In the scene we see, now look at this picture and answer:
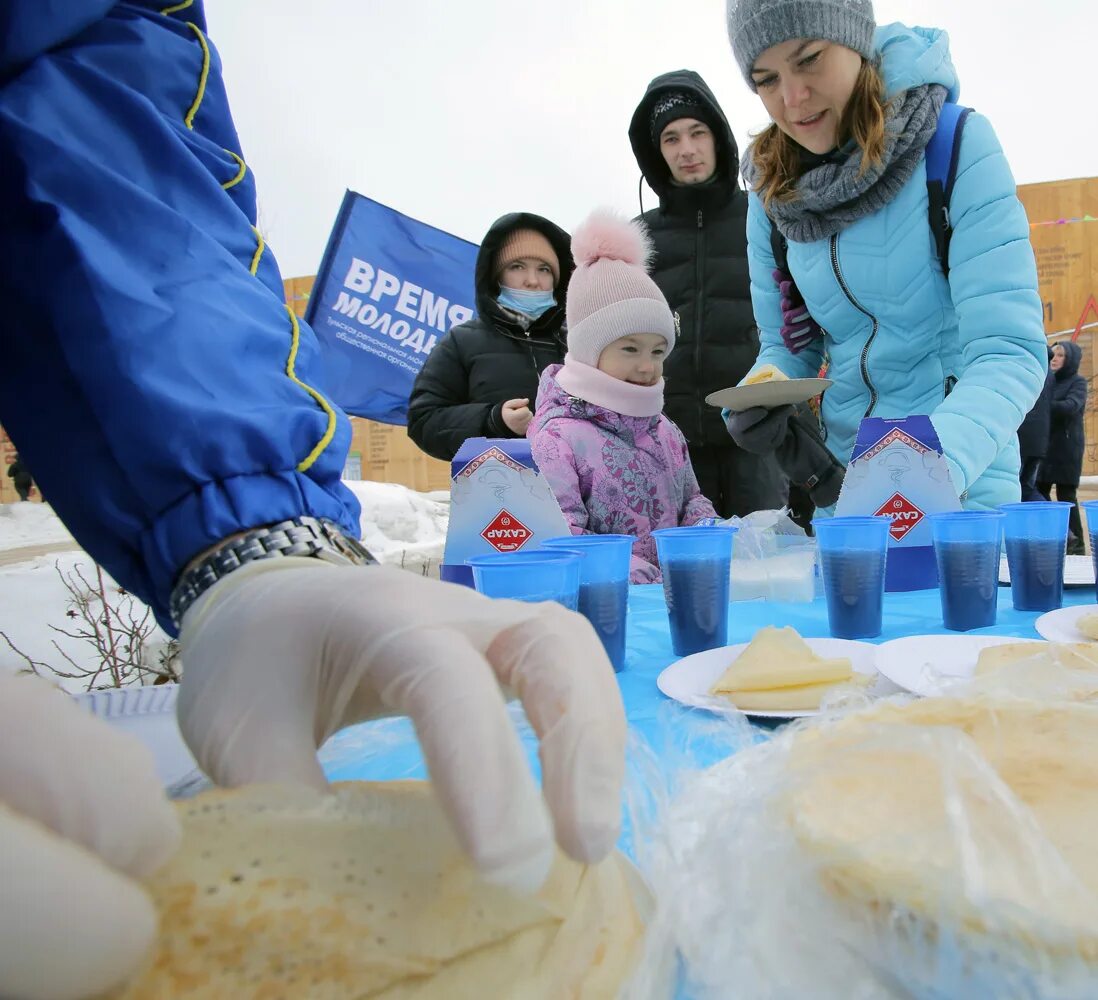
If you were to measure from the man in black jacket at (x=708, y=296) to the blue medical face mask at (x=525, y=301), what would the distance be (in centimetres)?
57

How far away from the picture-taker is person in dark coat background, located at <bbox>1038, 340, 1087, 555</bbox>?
6677mm

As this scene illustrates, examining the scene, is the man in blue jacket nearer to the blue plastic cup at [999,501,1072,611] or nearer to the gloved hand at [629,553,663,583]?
the blue plastic cup at [999,501,1072,611]

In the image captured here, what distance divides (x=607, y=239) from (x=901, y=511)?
5.65 feet

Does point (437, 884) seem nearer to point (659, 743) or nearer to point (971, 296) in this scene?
point (659, 743)

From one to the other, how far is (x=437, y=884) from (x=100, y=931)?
0.19 meters

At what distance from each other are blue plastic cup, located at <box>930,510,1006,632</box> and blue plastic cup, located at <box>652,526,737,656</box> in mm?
434

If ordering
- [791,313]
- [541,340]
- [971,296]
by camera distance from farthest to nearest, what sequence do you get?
1. [541,340]
2. [791,313]
3. [971,296]

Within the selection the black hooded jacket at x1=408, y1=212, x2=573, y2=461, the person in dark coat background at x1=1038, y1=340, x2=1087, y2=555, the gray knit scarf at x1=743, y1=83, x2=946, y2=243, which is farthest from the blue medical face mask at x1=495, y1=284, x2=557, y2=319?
the person in dark coat background at x1=1038, y1=340, x2=1087, y2=555

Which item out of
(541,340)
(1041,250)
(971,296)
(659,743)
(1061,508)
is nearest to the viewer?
(659,743)

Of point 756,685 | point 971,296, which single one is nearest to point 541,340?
point 971,296

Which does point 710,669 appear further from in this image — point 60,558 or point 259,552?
point 60,558

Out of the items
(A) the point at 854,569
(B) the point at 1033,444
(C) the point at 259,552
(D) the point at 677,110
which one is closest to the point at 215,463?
(C) the point at 259,552

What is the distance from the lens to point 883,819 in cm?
49

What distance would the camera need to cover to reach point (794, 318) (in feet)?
8.15
